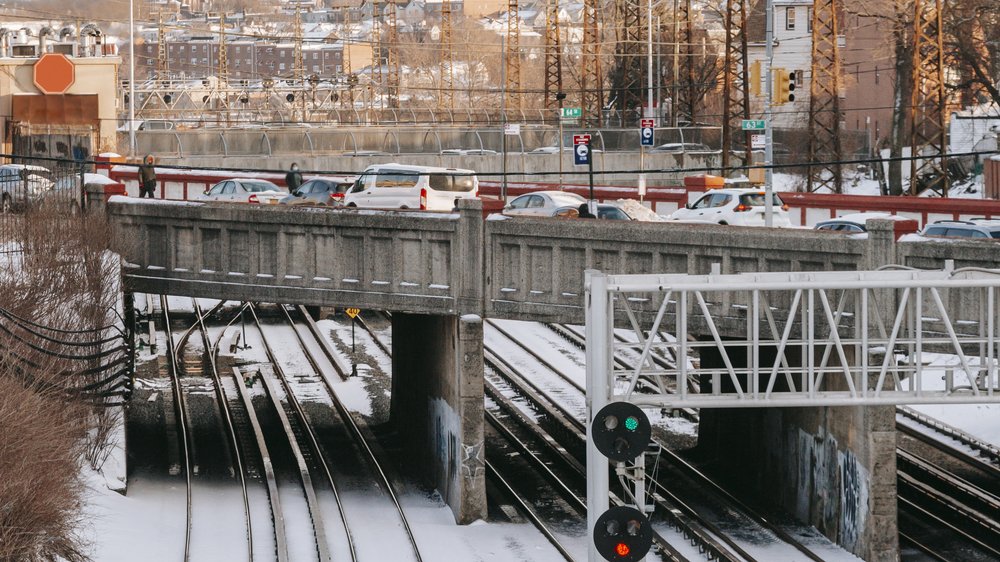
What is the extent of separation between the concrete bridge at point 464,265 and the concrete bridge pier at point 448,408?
0.12 ft

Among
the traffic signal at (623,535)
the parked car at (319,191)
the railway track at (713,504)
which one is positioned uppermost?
the parked car at (319,191)

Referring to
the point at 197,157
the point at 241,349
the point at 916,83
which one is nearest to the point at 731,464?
the point at 241,349

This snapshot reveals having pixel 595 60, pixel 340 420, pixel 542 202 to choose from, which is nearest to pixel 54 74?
pixel 542 202

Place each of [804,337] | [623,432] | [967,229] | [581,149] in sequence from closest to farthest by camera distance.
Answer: [623,432]
[804,337]
[967,229]
[581,149]

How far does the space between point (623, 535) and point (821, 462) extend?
1357 cm

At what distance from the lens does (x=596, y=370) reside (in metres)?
15.3

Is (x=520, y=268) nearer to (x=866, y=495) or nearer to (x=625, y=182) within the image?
(x=866, y=495)

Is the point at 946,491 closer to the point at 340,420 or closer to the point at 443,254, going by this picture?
the point at 443,254

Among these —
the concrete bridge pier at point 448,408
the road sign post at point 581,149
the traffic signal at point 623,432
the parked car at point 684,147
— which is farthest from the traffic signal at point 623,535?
the parked car at point 684,147

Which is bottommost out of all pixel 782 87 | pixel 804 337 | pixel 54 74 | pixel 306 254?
pixel 804 337

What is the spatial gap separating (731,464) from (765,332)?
271 inches

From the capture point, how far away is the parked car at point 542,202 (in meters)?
40.2

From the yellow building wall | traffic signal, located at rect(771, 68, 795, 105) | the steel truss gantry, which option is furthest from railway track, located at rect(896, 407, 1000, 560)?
the yellow building wall

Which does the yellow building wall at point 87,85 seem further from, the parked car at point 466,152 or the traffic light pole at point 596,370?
the traffic light pole at point 596,370
